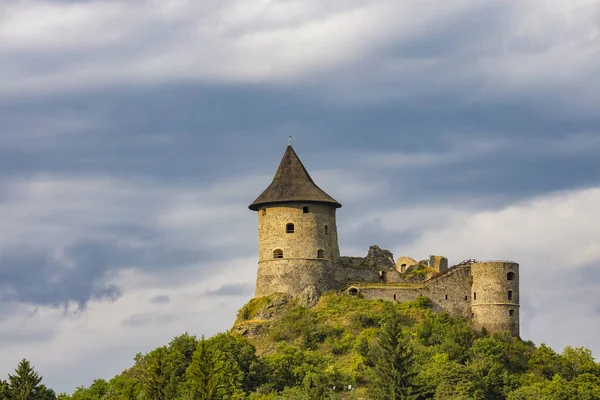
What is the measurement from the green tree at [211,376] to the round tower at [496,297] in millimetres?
18886

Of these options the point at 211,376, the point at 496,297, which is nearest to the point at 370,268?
the point at 496,297

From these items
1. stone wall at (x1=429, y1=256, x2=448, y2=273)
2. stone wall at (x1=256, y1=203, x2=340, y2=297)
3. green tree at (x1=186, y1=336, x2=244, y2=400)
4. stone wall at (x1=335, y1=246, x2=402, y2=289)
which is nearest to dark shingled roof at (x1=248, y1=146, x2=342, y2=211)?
stone wall at (x1=256, y1=203, x2=340, y2=297)

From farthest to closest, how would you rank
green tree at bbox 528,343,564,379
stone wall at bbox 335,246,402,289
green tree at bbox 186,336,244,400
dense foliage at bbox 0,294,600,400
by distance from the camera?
stone wall at bbox 335,246,402,289 < green tree at bbox 528,343,564,379 < dense foliage at bbox 0,294,600,400 < green tree at bbox 186,336,244,400

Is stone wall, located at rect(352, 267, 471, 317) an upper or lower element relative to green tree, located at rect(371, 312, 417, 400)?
upper

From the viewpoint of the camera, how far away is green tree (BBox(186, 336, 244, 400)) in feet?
318

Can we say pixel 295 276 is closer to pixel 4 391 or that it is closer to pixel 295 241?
pixel 295 241

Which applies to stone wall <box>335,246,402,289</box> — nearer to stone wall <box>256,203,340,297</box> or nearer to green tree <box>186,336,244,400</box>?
stone wall <box>256,203,340,297</box>

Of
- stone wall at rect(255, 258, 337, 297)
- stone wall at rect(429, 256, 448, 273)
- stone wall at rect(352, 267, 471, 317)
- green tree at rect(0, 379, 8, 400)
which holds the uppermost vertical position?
stone wall at rect(429, 256, 448, 273)

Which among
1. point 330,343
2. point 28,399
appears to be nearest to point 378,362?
point 330,343

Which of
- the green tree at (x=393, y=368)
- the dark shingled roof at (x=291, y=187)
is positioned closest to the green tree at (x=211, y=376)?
the green tree at (x=393, y=368)

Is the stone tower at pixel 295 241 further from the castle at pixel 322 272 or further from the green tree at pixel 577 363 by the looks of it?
the green tree at pixel 577 363

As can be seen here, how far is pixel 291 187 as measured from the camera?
11175cm

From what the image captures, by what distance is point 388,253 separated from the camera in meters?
115

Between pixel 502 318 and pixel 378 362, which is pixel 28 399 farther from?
pixel 502 318
